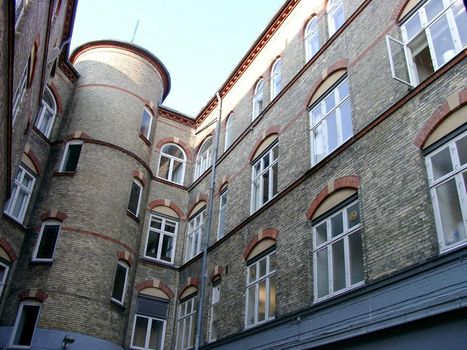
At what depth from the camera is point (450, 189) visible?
29.7 feet

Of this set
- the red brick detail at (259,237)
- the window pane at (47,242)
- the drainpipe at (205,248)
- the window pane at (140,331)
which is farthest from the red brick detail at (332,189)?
the window pane at (47,242)

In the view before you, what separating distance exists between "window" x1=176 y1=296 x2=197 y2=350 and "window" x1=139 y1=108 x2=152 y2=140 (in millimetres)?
7683

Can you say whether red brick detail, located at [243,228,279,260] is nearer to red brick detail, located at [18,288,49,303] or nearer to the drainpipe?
the drainpipe

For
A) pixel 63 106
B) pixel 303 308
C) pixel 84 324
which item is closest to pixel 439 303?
pixel 303 308

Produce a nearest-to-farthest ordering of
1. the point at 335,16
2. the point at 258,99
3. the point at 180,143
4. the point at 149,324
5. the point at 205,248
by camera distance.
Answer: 1. the point at 335,16
2. the point at 205,248
3. the point at 149,324
4. the point at 258,99
5. the point at 180,143

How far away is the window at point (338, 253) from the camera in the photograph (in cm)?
1073

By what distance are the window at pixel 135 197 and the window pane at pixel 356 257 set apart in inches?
425

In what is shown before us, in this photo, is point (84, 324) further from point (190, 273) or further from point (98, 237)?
point (190, 273)

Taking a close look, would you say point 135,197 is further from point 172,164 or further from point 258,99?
point 258,99

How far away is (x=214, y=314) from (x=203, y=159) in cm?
862

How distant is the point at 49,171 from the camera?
18.7 metres

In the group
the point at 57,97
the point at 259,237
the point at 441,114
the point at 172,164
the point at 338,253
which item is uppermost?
the point at 57,97

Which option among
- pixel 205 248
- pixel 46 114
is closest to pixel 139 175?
pixel 46 114

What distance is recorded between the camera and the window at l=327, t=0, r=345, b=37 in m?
15.2
